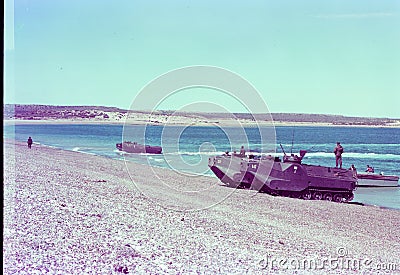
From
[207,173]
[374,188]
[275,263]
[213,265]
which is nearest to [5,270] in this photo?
[213,265]

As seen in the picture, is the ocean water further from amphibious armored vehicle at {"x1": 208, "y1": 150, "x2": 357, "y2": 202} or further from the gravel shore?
the gravel shore

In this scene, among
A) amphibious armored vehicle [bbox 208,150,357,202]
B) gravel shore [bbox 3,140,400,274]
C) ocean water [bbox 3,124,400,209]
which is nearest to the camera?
gravel shore [bbox 3,140,400,274]

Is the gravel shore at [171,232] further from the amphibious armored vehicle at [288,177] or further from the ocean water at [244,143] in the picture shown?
the ocean water at [244,143]

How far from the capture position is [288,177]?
5.43 m

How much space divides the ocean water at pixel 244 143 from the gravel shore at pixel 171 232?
1.71 feet

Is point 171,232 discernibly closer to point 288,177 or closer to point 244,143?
point 244,143

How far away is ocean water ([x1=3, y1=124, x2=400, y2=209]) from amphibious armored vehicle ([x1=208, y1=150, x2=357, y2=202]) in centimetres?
17

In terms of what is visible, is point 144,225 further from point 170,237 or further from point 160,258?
point 160,258

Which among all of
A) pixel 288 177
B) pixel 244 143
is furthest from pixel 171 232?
pixel 288 177

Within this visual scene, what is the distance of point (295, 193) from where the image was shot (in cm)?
542

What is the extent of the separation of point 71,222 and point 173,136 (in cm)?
134

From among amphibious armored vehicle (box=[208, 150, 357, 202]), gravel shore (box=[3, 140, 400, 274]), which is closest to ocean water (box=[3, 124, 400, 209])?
amphibious armored vehicle (box=[208, 150, 357, 202])

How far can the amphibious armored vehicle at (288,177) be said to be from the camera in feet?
17.4

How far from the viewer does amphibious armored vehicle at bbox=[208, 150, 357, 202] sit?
5.29 metres
